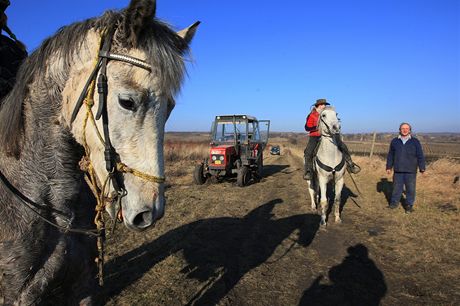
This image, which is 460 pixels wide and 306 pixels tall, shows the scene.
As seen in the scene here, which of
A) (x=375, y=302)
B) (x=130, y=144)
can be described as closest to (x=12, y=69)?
(x=130, y=144)

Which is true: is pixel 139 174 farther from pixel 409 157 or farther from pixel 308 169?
pixel 409 157

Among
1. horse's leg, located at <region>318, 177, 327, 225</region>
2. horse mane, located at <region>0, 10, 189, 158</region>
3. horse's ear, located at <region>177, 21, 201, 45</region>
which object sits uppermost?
horse's ear, located at <region>177, 21, 201, 45</region>

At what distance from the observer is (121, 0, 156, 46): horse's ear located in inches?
52.9

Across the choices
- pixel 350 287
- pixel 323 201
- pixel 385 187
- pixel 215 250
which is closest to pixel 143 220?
pixel 350 287

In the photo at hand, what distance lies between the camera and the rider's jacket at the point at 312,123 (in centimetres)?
771

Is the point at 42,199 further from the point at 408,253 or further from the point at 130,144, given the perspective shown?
the point at 408,253

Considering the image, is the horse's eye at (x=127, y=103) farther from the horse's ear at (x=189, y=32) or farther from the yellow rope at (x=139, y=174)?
the horse's ear at (x=189, y=32)

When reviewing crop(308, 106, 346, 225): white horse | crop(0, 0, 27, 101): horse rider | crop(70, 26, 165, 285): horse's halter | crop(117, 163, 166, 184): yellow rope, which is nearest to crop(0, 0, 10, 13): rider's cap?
crop(0, 0, 27, 101): horse rider

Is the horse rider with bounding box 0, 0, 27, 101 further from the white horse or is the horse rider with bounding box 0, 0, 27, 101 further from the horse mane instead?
the white horse

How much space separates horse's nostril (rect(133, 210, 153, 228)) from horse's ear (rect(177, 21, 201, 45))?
3.06 feet

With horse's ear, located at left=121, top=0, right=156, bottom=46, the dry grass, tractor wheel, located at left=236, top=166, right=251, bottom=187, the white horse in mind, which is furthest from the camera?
the dry grass

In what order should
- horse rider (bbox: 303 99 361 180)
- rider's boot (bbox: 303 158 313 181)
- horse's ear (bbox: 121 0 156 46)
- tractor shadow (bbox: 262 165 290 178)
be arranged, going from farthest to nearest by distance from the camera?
tractor shadow (bbox: 262 165 290 178)
rider's boot (bbox: 303 158 313 181)
horse rider (bbox: 303 99 361 180)
horse's ear (bbox: 121 0 156 46)

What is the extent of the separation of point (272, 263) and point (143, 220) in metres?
3.91

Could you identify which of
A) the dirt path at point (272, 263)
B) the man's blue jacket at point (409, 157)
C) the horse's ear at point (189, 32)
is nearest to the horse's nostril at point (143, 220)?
the horse's ear at point (189, 32)
